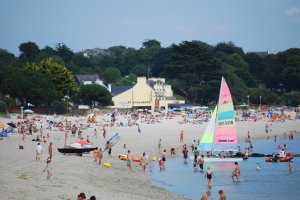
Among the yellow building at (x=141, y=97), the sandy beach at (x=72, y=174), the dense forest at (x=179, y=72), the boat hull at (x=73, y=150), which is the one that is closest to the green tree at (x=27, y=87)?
the dense forest at (x=179, y=72)

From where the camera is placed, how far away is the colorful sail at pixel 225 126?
118 feet

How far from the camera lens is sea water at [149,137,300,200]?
26.1m

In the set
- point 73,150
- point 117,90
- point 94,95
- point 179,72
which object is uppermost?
point 179,72

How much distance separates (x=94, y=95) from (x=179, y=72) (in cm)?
2436

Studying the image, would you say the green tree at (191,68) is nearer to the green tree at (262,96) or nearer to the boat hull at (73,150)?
the green tree at (262,96)

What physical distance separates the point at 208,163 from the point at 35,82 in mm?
31600

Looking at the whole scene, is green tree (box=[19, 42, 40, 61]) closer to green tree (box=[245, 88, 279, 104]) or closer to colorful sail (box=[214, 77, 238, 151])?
green tree (box=[245, 88, 279, 104])

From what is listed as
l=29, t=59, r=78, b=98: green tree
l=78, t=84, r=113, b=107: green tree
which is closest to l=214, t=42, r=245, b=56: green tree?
l=78, t=84, r=113, b=107: green tree

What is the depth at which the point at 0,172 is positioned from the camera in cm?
2428

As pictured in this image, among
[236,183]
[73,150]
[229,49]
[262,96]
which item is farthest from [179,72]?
[236,183]

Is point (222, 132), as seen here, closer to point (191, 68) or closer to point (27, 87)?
point (27, 87)

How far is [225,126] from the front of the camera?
3631 centimetres

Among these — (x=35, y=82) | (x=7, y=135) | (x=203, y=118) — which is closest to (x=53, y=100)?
(x=35, y=82)

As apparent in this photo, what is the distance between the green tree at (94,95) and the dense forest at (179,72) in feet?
0.83
